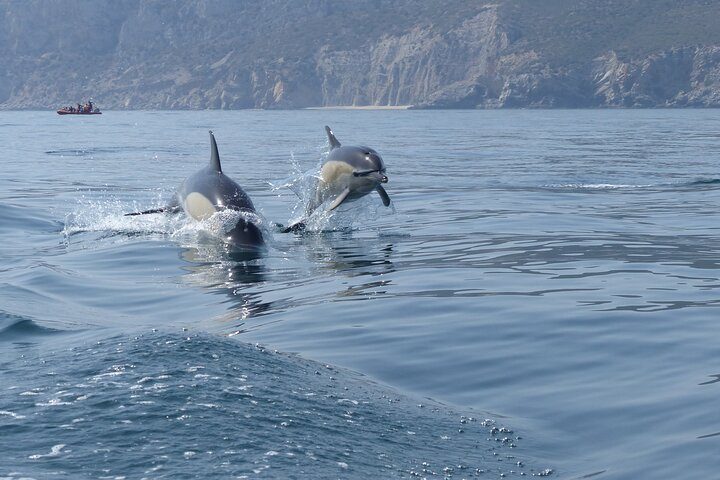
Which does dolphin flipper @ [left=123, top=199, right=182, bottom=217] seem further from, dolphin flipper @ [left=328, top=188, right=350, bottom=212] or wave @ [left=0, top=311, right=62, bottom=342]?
wave @ [left=0, top=311, right=62, bottom=342]

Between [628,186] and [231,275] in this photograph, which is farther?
[628,186]

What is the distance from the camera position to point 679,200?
22.5 m

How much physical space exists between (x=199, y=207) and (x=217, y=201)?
0.40m

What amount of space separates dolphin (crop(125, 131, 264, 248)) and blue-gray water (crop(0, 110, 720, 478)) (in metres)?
0.31

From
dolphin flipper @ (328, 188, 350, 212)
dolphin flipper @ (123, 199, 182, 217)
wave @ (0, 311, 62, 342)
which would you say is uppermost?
dolphin flipper @ (123, 199, 182, 217)

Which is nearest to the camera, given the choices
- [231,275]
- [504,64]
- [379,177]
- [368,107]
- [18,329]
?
[18,329]

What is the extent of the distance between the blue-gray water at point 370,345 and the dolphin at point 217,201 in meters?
0.31

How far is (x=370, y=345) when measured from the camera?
31.0 ft

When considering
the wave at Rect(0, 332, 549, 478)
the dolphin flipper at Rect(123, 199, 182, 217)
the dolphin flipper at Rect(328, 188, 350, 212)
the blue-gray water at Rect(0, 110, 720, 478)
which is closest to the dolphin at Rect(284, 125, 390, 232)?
the dolphin flipper at Rect(328, 188, 350, 212)

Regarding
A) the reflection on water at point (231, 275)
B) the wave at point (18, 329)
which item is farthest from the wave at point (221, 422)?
the reflection on water at point (231, 275)

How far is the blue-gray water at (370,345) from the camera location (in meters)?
6.38

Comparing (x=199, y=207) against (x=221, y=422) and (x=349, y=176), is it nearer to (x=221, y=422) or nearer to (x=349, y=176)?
(x=349, y=176)

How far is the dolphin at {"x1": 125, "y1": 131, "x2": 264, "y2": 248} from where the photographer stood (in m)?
15.6

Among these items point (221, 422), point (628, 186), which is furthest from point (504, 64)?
point (221, 422)
